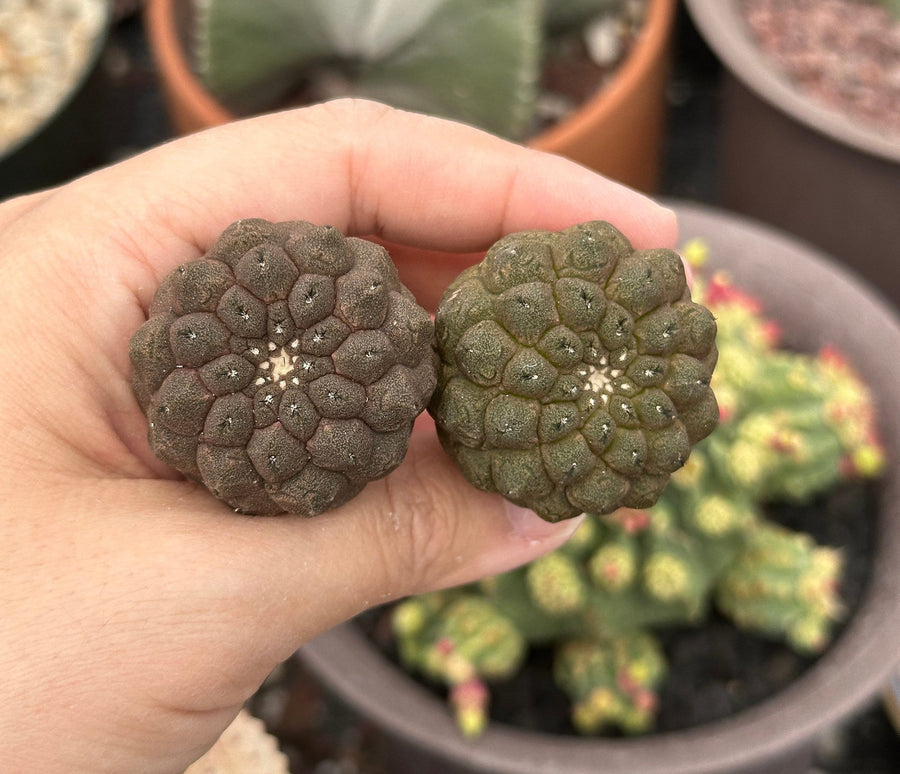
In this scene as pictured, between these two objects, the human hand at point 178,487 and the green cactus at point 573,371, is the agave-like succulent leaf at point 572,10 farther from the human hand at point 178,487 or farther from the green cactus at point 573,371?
the green cactus at point 573,371

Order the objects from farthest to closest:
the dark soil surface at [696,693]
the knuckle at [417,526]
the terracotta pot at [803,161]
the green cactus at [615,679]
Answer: the terracotta pot at [803,161]
the dark soil surface at [696,693]
the green cactus at [615,679]
the knuckle at [417,526]

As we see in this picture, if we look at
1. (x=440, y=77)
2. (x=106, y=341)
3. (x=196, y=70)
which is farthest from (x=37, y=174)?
(x=106, y=341)

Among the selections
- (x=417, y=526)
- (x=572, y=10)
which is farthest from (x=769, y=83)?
(x=417, y=526)

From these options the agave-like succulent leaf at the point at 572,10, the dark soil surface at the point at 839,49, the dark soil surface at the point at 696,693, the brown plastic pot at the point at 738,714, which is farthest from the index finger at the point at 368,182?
the dark soil surface at the point at 839,49

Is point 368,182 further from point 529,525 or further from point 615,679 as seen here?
point 615,679

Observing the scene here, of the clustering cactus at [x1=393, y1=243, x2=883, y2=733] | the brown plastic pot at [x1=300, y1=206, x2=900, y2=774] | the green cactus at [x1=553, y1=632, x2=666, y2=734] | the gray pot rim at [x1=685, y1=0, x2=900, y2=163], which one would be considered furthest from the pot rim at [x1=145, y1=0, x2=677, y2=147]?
the green cactus at [x1=553, y1=632, x2=666, y2=734]

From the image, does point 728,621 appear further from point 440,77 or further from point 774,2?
point 774,2

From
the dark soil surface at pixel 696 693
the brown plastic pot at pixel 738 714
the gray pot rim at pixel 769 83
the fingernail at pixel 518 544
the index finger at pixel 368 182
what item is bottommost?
the dark soil surface at pixel 696 693

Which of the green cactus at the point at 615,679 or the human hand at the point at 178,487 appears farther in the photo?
the green cactus at the point at 615,679
